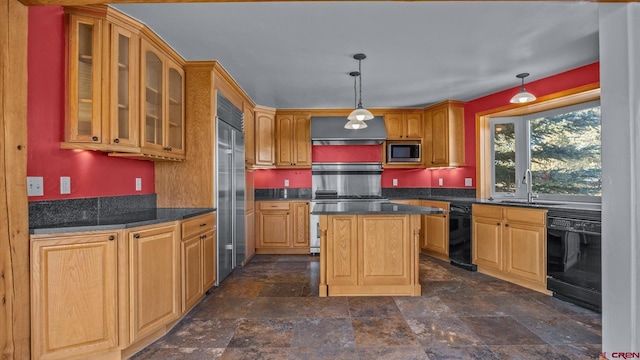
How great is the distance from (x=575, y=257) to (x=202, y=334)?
Answer: 3280 millimetres

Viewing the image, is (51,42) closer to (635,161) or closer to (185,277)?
(185,277)

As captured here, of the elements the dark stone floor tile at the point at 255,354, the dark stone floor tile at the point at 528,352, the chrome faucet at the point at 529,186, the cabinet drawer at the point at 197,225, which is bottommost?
the dark stone floor tile at the point at 528,352

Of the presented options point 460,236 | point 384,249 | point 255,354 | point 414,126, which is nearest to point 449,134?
point 414,126

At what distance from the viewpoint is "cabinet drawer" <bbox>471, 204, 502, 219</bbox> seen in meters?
3.56

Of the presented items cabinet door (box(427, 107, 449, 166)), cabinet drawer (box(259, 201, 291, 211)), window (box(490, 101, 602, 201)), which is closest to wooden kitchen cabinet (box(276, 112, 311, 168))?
cabinet drawer (box(259, 201, 291, 211))

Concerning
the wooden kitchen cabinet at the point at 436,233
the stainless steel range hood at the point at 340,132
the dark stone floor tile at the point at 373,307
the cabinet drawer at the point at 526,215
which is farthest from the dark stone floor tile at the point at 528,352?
the stainless steel range hood at the point at 340,132

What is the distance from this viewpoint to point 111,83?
2.22 m

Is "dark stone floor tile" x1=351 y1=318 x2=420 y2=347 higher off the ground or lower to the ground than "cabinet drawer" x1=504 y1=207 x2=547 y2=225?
lower

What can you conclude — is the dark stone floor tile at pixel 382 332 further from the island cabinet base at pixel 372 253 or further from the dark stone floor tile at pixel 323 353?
the island cabinet base at pixel 372 253

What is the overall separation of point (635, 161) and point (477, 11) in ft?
4.72

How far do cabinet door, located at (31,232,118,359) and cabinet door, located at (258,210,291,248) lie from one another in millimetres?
2921

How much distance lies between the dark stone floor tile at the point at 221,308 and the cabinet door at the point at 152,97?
4.80 ft

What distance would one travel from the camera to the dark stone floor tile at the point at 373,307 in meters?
2.63

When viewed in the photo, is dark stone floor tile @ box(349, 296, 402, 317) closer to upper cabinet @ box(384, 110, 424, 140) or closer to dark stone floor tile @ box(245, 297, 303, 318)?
dark stone floor tile @ box(245, 297, 303, 318)
